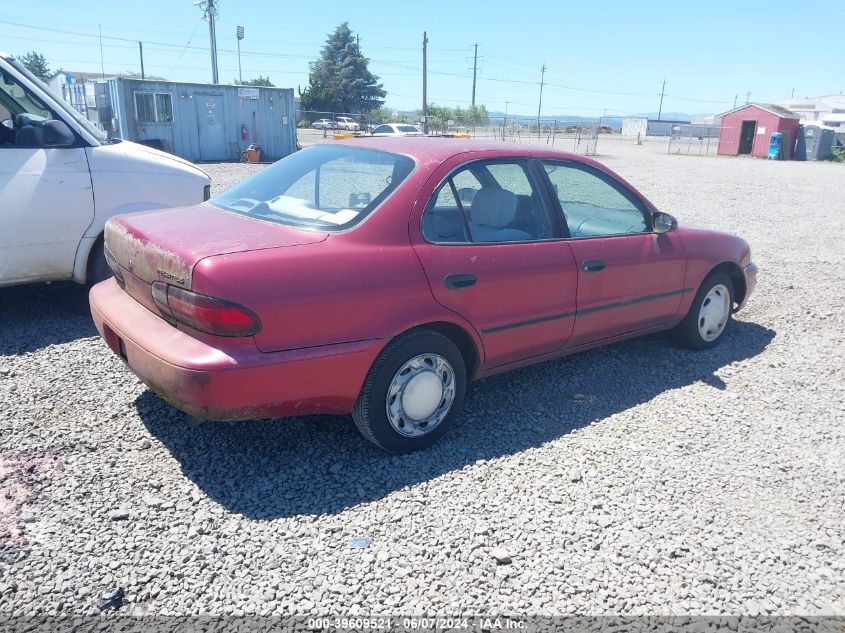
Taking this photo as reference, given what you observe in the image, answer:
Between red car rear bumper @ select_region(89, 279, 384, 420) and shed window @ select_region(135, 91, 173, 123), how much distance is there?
19.4 metres

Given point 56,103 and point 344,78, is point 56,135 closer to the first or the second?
point 56,103

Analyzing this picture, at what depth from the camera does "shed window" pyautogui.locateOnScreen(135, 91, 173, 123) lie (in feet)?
66.3

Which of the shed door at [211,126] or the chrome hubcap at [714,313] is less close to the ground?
the shed door at [211,126]

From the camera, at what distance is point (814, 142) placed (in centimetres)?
3544

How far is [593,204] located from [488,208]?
1165 millimetres

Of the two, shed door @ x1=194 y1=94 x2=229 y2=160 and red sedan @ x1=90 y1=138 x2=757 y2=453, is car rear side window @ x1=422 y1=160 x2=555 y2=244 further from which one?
shed door @ x1=194 y1=94 x2=229 y2=160

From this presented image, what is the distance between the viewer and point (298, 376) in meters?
2.98

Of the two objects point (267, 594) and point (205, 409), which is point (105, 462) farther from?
point (267, 594)

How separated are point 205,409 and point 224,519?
499mm

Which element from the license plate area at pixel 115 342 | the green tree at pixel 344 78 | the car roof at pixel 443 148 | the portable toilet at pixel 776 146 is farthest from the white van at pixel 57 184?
the green tree at pixel 344 78

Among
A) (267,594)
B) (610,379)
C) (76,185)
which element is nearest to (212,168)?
(76,185)

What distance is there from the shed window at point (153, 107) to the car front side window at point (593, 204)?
19.0 metres

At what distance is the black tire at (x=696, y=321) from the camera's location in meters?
5.00

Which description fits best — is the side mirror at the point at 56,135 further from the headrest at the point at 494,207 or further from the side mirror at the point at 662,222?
the side mirror at the point at 662,222
